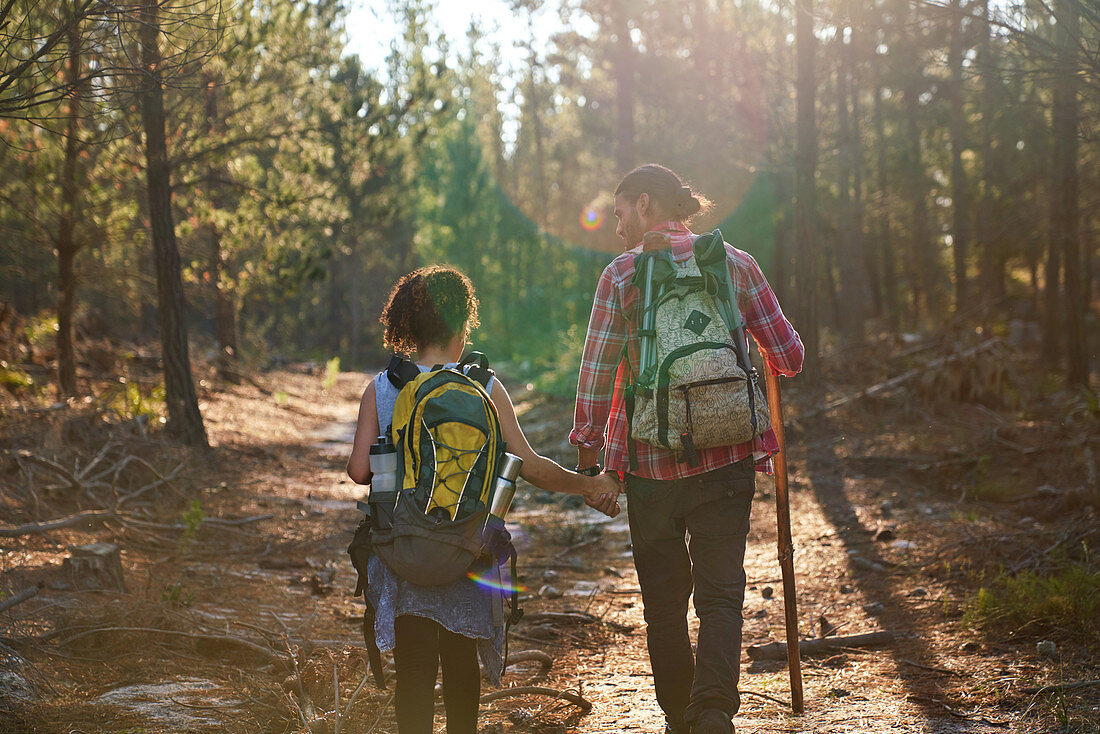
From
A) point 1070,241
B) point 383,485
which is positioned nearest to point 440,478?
point 383,485

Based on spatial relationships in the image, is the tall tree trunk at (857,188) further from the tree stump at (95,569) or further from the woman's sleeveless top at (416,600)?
the woman's sleeveless top at (416,600)

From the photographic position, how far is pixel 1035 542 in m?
5.93

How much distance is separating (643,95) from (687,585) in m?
23.7

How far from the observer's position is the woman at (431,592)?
2.95m

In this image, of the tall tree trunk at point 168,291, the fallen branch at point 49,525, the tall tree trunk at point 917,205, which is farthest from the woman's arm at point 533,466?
the tall tree trunk at point 917,205

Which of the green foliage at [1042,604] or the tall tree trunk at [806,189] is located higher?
the tall tree trunk at [806,189]

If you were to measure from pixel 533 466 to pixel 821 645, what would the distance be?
2788 millimetres

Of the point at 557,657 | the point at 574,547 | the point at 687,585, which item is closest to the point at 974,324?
the point at 574,547

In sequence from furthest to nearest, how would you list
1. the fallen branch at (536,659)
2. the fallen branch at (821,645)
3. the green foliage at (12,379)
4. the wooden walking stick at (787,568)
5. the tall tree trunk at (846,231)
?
the tall tree trunk at (846,231) < the green foliage at (12,379) < the fallen branch at (821,645) < the fallen branch at (536,659) < the wooden walking stick at (787,568)

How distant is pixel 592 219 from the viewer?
35062mm

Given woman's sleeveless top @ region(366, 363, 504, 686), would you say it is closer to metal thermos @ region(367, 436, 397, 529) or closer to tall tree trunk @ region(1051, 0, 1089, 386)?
Result: metal thermos @ region(367, 436, 397, 529)

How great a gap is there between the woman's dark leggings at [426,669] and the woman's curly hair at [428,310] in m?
0.91

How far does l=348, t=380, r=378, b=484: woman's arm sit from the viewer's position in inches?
119

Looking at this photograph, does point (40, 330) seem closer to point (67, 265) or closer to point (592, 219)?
point (67, 265)
